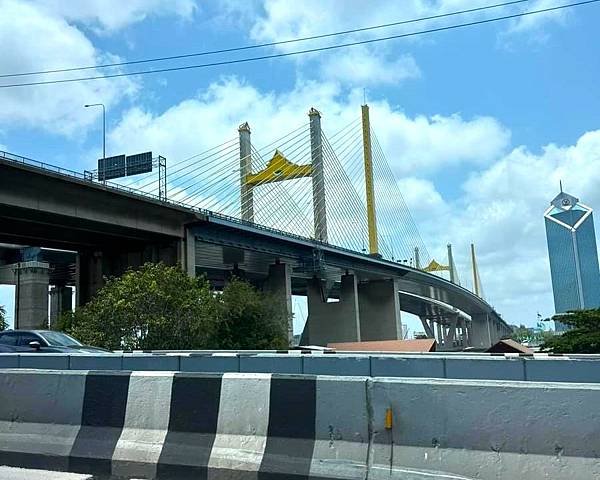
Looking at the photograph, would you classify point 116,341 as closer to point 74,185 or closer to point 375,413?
point 74,185

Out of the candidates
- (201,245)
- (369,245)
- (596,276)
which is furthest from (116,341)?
(596,276)

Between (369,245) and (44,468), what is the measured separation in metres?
63.1

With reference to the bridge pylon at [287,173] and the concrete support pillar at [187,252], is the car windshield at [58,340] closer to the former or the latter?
the concrete support pillar at [187,252]

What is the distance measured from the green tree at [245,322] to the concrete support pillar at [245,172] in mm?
10970

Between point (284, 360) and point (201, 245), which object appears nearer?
point (284, 360)

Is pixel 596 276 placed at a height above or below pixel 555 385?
above

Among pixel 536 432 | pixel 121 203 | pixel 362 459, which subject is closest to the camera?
pixel 536 432

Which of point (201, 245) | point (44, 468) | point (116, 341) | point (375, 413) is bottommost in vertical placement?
point (44, 468)

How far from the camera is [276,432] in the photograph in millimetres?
6113

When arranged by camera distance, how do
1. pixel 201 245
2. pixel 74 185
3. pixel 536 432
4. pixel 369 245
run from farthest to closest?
pixel 369 245 < pixel 201 245 < pixel 74 185 < pixel 536 432

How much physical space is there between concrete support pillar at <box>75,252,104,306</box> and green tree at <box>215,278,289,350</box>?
13294mm

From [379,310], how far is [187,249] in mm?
38645

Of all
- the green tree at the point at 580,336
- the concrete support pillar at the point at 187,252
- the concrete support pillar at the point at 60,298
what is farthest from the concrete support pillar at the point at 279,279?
the concrete support pillar at the point at 60,298

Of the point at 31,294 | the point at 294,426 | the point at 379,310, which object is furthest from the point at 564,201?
the point at 294,426
